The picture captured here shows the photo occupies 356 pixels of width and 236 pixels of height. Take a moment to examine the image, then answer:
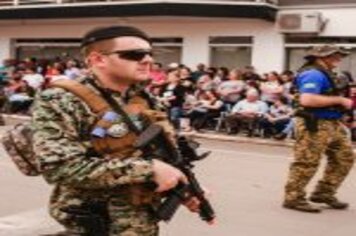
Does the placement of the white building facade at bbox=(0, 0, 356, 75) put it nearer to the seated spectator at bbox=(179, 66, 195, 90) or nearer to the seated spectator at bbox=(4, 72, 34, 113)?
the seated spectator at bbox=(179, 66, 195, 90)

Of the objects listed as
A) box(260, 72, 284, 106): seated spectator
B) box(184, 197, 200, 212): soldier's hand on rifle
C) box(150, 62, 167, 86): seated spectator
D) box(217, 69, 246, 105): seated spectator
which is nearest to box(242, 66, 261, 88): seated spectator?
box(217, 69, 246, 105): seated spectator

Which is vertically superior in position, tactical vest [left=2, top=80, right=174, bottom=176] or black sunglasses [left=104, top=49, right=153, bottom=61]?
black sunglasses [left=104, top=49, right=153, bottom=61]

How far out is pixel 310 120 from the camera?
794 cm

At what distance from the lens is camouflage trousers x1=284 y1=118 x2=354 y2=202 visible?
799cm

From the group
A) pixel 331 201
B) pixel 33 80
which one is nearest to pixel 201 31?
pixel 33 80

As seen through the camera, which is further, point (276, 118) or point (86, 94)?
point (276, 118)

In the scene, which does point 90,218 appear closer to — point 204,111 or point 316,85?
point 316,85

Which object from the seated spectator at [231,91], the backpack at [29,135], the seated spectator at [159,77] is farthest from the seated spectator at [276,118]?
the backpack at [29,135]

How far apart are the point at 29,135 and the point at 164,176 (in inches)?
21.6

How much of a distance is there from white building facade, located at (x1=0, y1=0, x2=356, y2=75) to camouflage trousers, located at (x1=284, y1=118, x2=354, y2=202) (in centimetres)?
1383

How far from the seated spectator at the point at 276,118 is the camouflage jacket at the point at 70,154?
45.3ft

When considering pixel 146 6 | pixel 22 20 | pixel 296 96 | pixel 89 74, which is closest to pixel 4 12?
pixel 22 20

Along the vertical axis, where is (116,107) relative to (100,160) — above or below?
above

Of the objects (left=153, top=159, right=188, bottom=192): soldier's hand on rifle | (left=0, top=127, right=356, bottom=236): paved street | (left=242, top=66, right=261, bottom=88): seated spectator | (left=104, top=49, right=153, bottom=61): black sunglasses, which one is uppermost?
(left=104, top=49, right=153, bottom=61): black sunglasses
